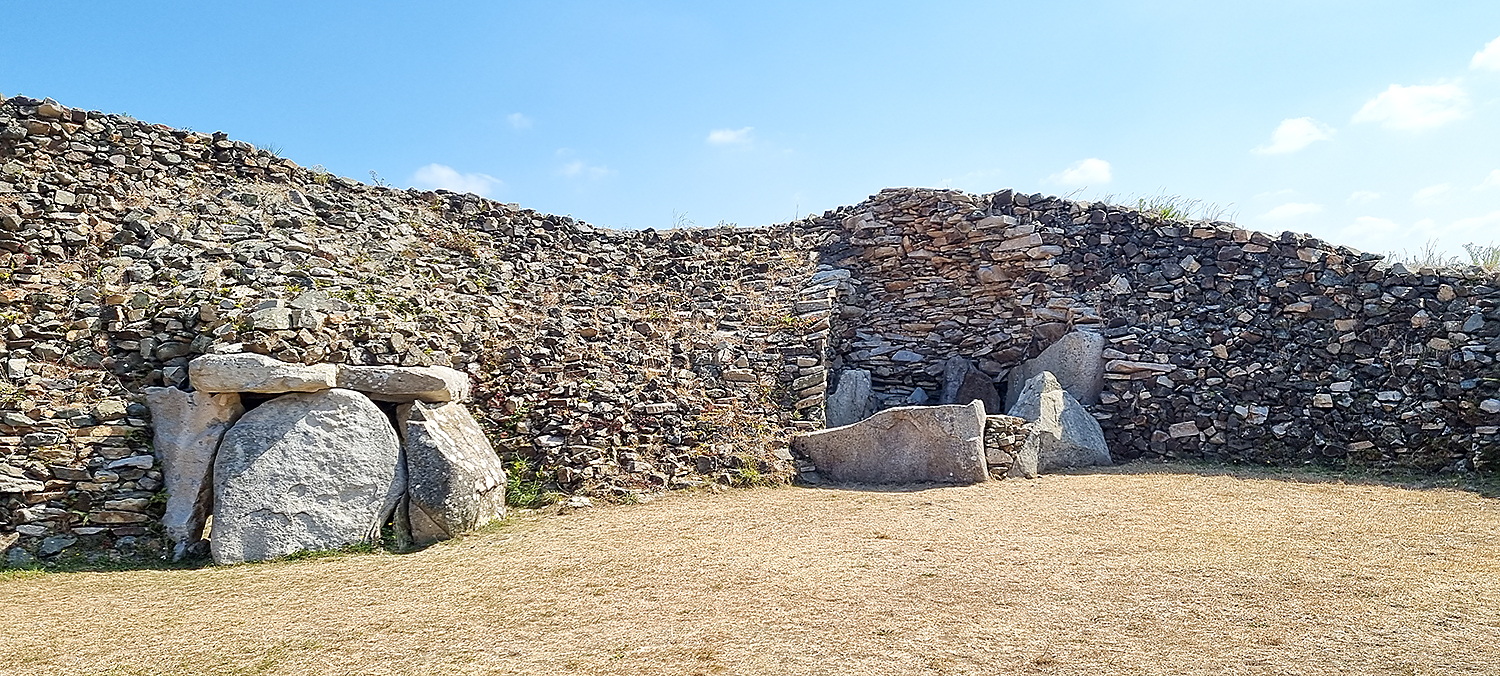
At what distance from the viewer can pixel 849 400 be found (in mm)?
12367

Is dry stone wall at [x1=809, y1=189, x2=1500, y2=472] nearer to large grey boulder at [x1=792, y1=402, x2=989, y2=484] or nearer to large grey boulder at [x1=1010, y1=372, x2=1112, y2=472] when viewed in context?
large grey boulder at [x1=1010, y1=372, x2=1112, y2=472]

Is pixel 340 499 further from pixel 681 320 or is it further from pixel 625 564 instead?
pixel 681 320

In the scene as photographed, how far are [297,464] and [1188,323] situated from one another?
1110cm

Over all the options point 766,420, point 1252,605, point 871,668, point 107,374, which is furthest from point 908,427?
point 107,374

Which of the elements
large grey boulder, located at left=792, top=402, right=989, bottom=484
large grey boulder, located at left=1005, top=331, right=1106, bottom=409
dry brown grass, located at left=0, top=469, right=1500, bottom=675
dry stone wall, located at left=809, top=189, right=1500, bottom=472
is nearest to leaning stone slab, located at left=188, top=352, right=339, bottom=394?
dry brown grass, located at left=0, top=469, right=1500, bottom=675

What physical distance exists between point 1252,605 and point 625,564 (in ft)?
13.4

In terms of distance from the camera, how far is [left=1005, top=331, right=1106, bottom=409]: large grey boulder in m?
12.0

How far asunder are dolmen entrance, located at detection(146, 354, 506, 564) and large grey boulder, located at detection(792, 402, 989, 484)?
163 inches

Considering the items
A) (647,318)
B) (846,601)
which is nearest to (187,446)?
(846,601)

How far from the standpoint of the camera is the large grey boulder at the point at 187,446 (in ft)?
22.8

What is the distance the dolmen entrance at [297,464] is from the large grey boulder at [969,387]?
7.38 meters

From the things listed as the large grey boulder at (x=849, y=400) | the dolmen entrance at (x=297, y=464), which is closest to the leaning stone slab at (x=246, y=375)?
the dolmen entrance at (x=297, y=464)

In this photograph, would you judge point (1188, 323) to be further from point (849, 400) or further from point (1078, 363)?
point (849, 400)

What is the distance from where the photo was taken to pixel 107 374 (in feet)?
24.8
